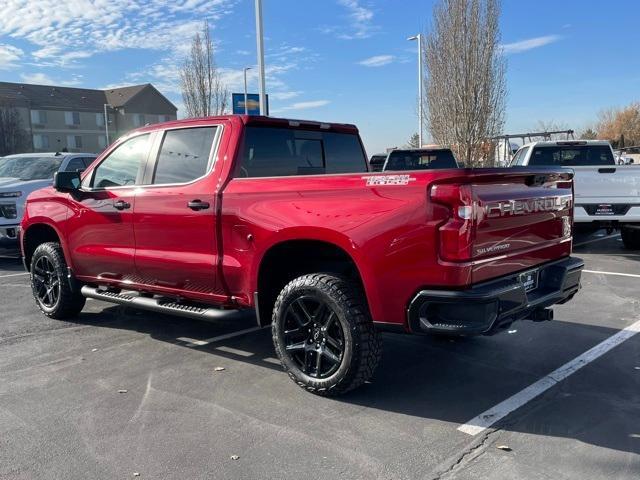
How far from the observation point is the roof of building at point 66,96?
221ft

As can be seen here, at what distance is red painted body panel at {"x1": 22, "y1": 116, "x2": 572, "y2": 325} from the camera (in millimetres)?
3383

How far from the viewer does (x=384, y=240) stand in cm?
351

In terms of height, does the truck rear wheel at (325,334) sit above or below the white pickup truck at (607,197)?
Result: below

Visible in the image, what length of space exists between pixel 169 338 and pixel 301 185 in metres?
2.46

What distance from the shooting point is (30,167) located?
1073 centimetres

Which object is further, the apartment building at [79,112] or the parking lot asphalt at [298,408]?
the apartment building at [79,112]

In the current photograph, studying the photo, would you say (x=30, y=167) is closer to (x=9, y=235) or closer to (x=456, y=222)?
(x=9, y=235)

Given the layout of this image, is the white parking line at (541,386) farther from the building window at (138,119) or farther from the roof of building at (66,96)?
the building window at (138,119)

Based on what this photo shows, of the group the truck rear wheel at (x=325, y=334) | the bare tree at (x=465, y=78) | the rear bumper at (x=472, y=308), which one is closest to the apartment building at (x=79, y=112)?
the bare tree at (x=465, y=78)

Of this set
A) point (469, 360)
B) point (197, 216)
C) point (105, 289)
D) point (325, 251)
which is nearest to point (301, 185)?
point (325, 251)

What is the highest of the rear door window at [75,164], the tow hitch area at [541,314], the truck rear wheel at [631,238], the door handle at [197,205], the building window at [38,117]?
the building window at [38,117]

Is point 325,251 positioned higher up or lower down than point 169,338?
higher up

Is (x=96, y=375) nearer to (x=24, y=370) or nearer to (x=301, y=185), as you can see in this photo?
(x=24, y=370)

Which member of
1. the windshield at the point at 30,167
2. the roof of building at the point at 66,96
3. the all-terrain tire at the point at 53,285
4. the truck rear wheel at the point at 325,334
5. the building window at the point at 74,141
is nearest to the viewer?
the truck rear wheel at the point at 325,334
